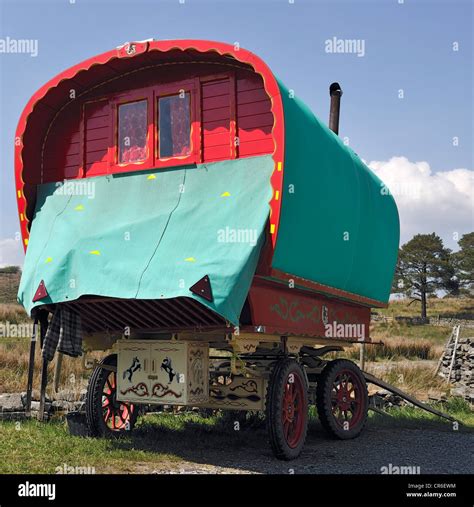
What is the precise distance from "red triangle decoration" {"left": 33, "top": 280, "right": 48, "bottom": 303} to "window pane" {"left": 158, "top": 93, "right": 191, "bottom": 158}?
7.21 feet

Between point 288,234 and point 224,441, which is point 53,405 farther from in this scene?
point 288,234

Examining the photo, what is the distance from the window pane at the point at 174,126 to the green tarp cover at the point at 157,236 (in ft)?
1.16

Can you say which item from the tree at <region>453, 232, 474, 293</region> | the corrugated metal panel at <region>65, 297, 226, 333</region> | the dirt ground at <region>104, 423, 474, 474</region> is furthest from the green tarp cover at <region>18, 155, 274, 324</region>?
the tree at <region>453, 232, 474, 293</region>

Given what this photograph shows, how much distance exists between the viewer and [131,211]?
7.84m

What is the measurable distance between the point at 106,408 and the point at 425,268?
55.7 meters

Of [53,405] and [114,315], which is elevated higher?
[114,315]

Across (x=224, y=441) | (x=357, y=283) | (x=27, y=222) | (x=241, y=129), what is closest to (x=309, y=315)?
(x=357, y=283)

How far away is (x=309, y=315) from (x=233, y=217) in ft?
7.24

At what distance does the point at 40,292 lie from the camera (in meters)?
7.45

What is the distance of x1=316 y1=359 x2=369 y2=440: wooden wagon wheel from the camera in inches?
374
